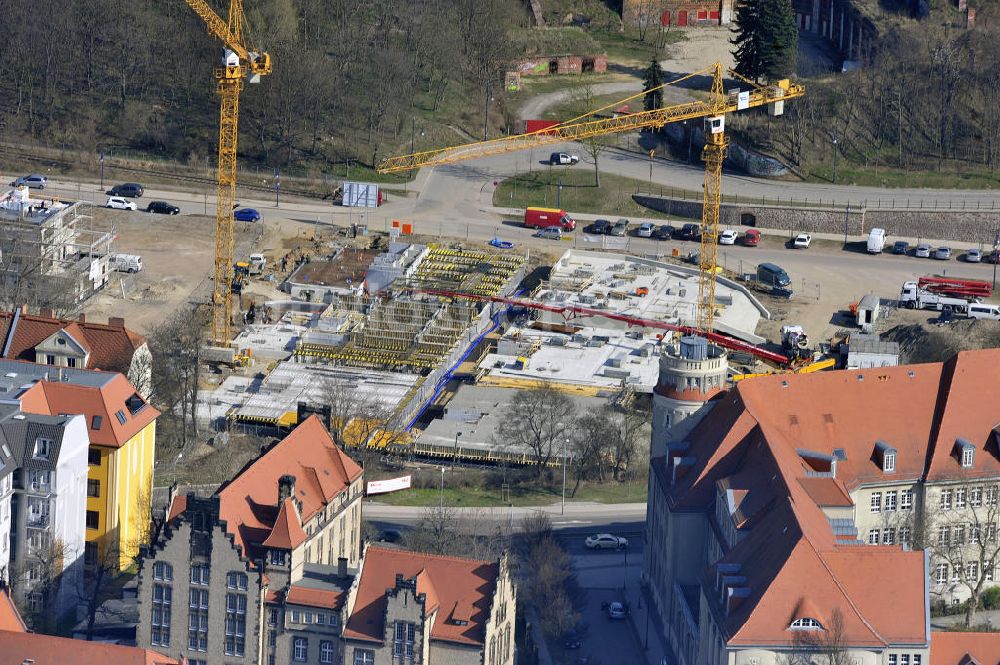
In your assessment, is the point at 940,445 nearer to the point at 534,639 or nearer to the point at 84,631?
the point at 534,639

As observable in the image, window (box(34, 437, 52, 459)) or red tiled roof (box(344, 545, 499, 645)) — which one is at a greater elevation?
window (box(34, 437, 52, 459))

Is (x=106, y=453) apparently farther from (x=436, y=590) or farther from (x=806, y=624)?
(x=806, y=624)

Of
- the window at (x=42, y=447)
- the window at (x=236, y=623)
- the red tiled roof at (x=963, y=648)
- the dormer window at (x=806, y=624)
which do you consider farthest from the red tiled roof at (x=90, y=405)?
the red tiled roof at (x=963, y=648)

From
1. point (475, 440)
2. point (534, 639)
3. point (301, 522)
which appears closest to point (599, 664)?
point (534, 639)

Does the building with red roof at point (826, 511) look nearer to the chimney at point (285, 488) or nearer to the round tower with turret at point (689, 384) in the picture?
the round tower with turret at point (689, 384)

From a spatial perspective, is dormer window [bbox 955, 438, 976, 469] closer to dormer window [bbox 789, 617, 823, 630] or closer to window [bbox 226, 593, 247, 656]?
dormer window [bbox 789, 617, 823, 630]

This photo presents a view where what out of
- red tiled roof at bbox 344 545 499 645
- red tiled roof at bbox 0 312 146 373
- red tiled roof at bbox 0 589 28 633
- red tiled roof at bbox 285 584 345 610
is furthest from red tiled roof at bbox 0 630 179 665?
red tiled roof at bbox 0 312 146 373
